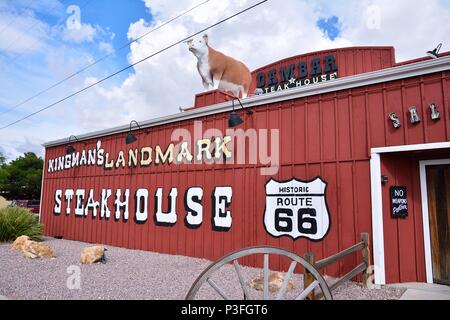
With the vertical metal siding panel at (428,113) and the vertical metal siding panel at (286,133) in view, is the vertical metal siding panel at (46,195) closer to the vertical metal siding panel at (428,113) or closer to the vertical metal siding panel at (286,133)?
the vertical metal siding panel at (286,133)

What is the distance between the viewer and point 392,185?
5.70m

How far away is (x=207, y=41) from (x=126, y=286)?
6.92 m

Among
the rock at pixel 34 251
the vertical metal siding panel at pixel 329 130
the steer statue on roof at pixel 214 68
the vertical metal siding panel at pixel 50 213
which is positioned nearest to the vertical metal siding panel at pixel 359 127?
the vertical metal siding panel at pixel 329 130

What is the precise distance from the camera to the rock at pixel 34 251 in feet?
25.8

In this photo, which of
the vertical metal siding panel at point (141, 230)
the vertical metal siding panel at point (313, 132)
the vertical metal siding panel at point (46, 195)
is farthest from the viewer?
the vertical metal siding panel at point (46, 195)

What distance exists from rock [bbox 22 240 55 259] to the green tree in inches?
1275

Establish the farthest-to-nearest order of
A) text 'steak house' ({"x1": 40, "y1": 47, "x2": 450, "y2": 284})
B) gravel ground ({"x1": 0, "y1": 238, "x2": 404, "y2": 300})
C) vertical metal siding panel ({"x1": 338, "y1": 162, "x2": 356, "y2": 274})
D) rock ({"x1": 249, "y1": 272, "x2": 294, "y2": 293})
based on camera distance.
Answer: vertical metal siding panel ({"x1": 338, "y1": 162, "x2": 356, "y2": 274}) < text 'steak house' ({"x1": 40, "y1": 47, "x2": 450, "y2": 284}) < rock ({"x1": 249, "y1": 272, "x2": 294, "y2": 293}) < gravel ground ({"x1": 0, "y1": 238, "x2": 404, "y2": 300})

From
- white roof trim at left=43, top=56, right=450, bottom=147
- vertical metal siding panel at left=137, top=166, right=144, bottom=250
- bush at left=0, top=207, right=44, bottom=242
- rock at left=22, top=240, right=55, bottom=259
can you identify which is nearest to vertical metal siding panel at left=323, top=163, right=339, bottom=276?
white roof trim at left=43, top=56, right=450, bottom=147

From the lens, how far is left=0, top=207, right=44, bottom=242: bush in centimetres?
1030

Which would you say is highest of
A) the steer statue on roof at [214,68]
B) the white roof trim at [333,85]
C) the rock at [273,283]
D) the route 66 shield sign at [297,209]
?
the steer statue on roof at [214,68]

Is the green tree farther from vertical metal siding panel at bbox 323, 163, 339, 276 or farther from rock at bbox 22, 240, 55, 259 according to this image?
vertical metal siding panel at bbox 323, 163, 339, 276

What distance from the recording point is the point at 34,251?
26.0 feet

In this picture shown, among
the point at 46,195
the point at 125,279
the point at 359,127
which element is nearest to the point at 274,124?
the point at 359,127

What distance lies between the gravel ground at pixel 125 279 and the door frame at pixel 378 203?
330 mm
